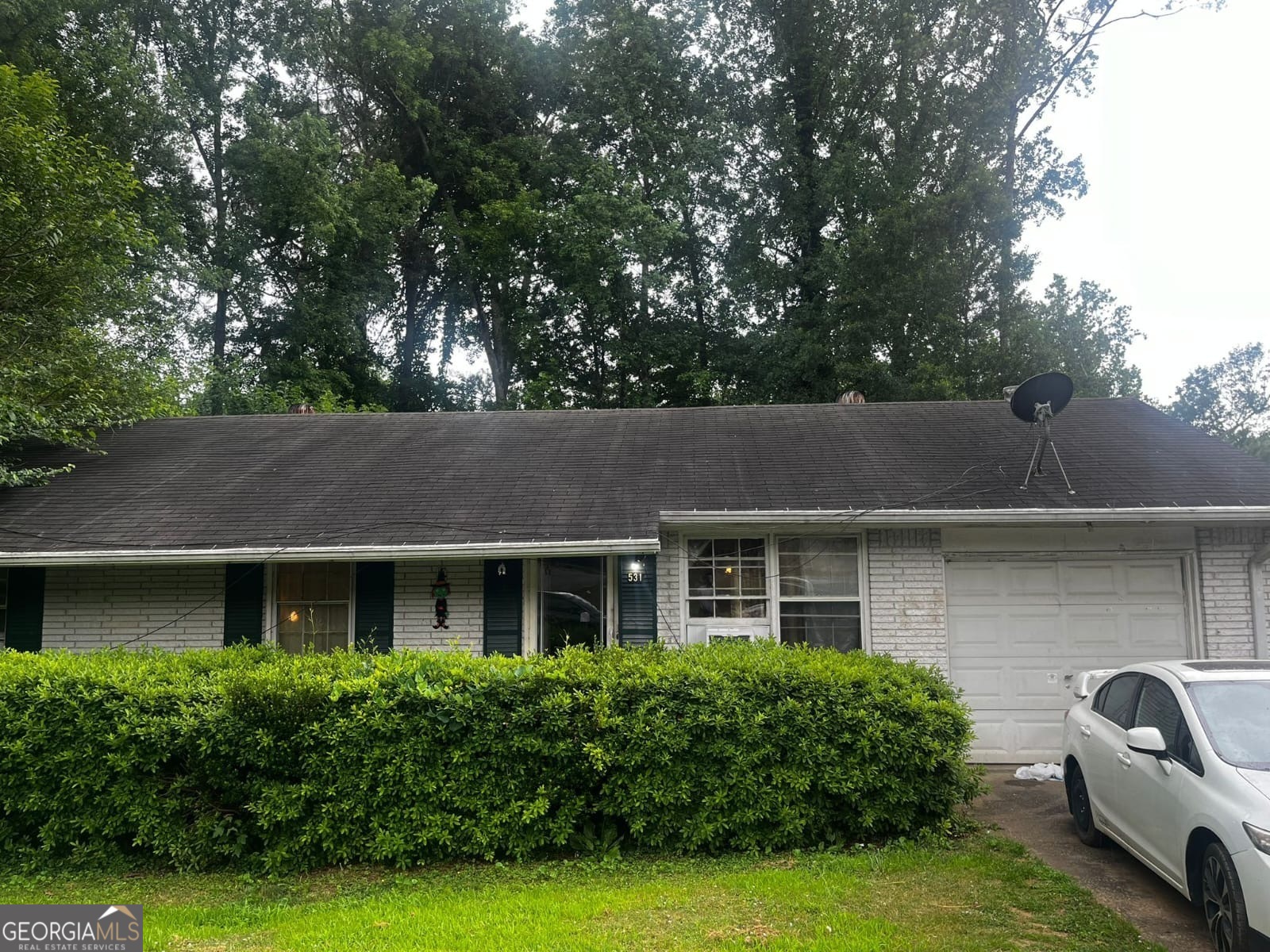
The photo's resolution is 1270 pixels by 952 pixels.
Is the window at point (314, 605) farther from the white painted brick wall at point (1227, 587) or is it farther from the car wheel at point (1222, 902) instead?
the white painted brick wall at point (1227, 587)

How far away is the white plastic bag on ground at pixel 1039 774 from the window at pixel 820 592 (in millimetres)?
1972

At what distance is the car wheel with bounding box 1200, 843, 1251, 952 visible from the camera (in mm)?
4066

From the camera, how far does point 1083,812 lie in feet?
20.5

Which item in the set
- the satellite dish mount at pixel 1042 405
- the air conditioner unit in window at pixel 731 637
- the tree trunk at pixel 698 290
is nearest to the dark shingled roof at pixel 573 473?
A: the satellite dish mount at pixel 1042 405

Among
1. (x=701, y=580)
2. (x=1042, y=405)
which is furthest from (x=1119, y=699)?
(x=1042, y=405)

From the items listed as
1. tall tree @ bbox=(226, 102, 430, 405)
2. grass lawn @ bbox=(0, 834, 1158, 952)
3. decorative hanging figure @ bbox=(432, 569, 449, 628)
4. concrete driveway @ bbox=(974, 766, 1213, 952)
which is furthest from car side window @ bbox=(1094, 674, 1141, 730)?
tall tree @ bbox=(226, 102, 430, 405)

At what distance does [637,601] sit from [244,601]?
4371mm

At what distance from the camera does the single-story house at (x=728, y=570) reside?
875 centimetres

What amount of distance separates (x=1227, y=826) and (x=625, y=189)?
24266 mm

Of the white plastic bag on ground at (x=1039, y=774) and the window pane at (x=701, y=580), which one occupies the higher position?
the window pane at (x=701, y=580)

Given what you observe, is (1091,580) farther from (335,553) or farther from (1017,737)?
(335,553)

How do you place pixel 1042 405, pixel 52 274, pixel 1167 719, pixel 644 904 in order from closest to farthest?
pixel 644 904 < pixel 1167 719 < pixel 1042 405 < pixel 52 274

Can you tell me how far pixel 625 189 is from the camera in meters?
25.8

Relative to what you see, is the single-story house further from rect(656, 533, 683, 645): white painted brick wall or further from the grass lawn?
the grass lawn
